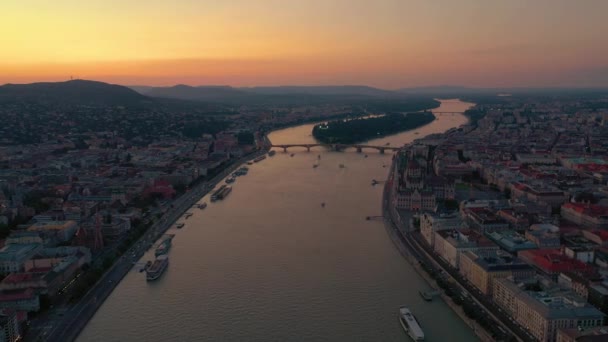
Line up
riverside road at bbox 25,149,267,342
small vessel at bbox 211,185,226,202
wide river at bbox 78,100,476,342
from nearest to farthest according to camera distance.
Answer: riverside road at bbox 25,149,267,342 < wide river at bbox 78,100,476,342 < small vessel at bbox 211,185,226,202

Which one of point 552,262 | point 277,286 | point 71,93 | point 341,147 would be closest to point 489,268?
point 552,262

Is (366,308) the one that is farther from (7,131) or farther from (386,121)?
(386,121)

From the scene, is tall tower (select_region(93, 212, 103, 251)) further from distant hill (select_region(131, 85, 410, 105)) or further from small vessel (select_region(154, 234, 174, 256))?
distant hill (select_region(131, 85, 410, 105))

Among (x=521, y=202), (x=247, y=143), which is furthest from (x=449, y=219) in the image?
(x=247, y=143)

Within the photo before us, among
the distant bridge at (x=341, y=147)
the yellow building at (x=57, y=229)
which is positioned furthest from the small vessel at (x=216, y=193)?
the distant bridge at (x=341, y=147)

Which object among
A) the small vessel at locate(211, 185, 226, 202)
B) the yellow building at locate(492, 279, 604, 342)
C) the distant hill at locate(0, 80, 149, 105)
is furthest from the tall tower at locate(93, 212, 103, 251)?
the distant hill at locate(0, 80, 149, 105)

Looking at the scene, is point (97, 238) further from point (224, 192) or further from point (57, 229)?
point (224, 192)

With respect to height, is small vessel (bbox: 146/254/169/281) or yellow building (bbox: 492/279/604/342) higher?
yellow building (bbox: 492/279/604/342)
